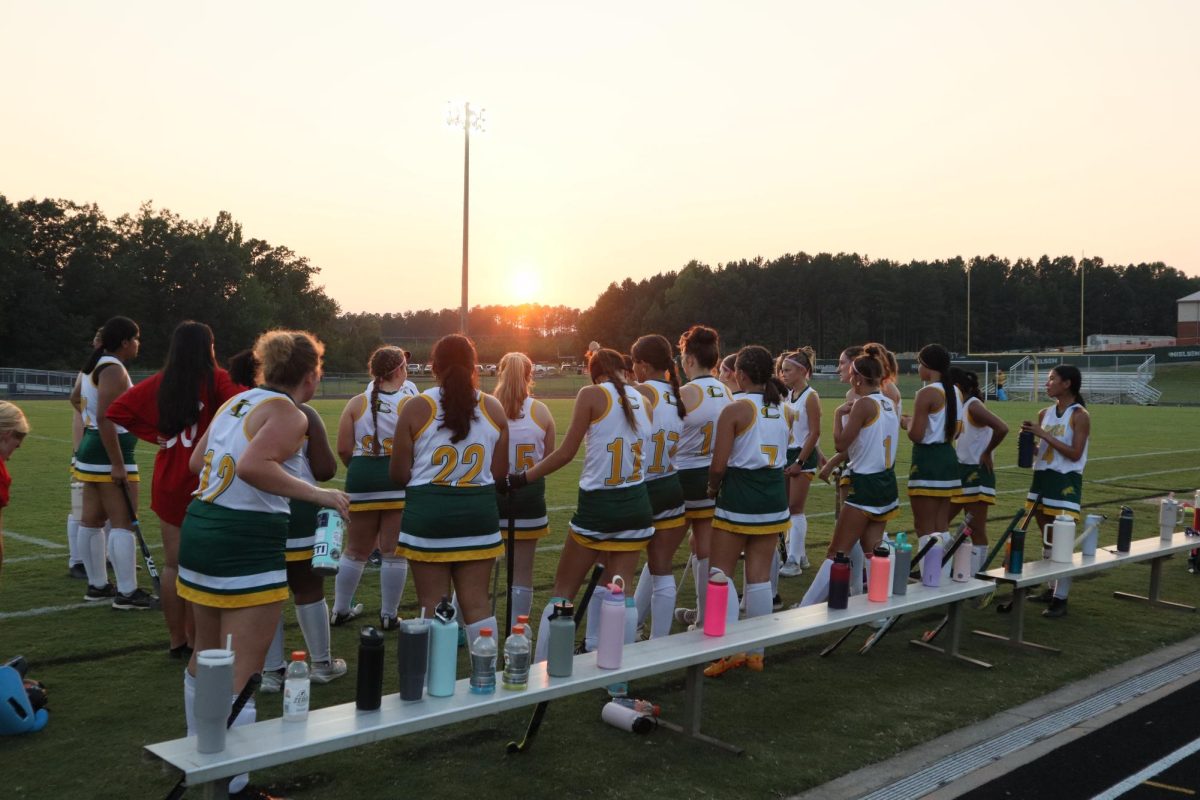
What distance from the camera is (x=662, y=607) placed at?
559 cm

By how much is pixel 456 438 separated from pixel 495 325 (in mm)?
175417

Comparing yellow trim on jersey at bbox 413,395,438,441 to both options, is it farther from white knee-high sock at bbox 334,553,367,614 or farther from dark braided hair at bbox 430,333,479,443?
white knee-high sock at bbox 334,553,367,614

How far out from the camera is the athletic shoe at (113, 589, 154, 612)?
6855mm

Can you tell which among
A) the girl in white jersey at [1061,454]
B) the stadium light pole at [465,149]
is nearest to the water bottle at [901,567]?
the girl in white jersey at [1061,454]

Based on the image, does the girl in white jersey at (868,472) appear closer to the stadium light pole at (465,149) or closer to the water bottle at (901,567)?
the water bottle at (901,567)

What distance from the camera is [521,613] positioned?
5793mm

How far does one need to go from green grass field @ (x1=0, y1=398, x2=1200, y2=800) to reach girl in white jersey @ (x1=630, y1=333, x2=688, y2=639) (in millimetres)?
547

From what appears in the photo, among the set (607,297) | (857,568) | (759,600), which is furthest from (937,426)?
(607,297)

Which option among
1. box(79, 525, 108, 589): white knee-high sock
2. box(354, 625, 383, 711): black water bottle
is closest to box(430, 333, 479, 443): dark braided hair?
box(354, 625, 383, 711): black water bottle

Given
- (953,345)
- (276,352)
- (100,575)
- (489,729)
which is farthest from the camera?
(953,345)

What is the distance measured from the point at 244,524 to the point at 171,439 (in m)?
1.50

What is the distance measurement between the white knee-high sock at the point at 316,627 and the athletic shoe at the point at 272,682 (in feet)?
0.36

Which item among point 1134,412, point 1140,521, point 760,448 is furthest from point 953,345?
point 760,448

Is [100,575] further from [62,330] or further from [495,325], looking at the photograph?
[495,325]
